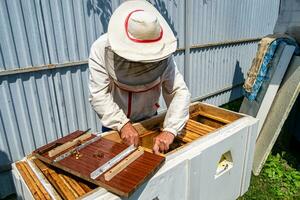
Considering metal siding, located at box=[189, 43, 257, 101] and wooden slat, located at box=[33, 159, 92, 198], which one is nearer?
wooden slat, located at box=[33, 159, 92, 198]

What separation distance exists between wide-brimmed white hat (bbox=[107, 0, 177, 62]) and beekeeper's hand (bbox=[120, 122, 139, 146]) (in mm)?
556

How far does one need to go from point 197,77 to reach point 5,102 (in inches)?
132

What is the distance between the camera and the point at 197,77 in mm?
5066

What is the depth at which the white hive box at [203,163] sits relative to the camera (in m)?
1.50

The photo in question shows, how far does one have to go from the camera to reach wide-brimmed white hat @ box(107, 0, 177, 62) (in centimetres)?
159

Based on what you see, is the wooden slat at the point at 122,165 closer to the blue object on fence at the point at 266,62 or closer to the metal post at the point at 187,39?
the blue object on fence at the point at 266,62

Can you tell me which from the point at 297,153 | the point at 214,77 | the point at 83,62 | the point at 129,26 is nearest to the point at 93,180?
the point at 129,26

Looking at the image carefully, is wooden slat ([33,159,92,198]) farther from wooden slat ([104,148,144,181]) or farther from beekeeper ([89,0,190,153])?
beekeeper ([89,0,190,153])

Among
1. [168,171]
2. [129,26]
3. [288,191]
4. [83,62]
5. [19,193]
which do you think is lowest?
[288,191]

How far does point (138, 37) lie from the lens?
5.31 ft

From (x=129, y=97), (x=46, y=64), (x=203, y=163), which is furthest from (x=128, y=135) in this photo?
(x=46, y=64)

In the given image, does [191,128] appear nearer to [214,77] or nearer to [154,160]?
[154,160]

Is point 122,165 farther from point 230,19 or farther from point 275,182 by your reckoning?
point 230,19

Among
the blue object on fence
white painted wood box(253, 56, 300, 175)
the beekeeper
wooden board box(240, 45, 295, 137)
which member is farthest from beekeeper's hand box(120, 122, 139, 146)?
the blue object on fence
